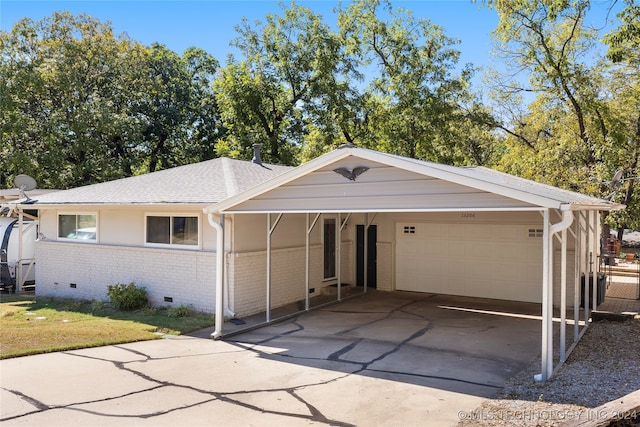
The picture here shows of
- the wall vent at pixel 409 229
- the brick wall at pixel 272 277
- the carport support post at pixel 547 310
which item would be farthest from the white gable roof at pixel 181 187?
the carport support post at pixel 547 310

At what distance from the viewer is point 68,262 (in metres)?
14.2

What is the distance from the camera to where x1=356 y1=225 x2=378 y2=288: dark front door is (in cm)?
1567

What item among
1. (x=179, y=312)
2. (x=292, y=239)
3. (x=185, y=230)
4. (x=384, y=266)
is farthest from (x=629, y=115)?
(x=179, y=312)

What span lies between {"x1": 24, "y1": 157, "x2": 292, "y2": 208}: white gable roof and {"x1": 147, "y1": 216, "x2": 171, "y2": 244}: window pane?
2.26ft

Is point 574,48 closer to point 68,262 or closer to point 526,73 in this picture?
point 526,73

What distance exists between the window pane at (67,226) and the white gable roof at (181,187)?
2.17 feet

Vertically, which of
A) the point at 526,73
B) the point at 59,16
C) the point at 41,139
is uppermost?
the point at 59,16

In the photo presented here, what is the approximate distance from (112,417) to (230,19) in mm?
24477

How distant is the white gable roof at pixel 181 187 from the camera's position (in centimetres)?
1137

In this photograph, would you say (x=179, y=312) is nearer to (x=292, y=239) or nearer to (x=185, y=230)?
(x=185, y=230)

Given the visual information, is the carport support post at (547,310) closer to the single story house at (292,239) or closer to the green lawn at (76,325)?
the single story house at (292,239)

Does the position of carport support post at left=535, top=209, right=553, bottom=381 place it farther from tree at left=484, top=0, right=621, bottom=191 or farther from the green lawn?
tree at left=484, top=0, right=621, bottom=191

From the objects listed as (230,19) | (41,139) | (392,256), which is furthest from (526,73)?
(41,139)

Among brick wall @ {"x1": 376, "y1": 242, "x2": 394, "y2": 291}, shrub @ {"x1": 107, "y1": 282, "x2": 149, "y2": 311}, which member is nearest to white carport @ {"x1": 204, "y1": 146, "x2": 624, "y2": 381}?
shrub @ {"x1": 107, "y1": 282, "x2": 149, "y2": 311}
